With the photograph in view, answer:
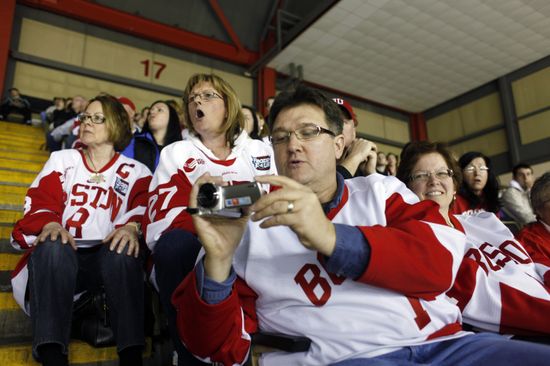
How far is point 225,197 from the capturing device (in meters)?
0.81

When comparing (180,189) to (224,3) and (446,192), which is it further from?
(224,3)

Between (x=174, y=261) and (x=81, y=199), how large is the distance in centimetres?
84

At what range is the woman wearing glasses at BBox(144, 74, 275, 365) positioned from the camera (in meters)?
1.31

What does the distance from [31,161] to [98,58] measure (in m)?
4.32

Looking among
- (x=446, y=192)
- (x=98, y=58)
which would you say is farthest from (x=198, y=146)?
(x=98, y=58)

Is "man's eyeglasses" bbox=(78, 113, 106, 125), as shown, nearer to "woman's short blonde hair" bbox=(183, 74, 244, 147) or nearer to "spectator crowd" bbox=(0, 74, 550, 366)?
"spectator crowd" bbox=(0, 74, 550, 366)

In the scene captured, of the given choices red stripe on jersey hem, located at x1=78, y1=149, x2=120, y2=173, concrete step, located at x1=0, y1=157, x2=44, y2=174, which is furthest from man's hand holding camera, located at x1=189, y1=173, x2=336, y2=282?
concrete step, located at x1=0, y1=157, x2=44, y2=174

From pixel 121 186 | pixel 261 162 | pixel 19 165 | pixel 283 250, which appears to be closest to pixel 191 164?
pixel 261 162

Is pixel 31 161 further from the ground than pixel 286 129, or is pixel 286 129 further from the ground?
pixel 31 161

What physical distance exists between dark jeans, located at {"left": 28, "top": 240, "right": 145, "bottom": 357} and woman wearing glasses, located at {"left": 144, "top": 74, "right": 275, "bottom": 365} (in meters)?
0.21

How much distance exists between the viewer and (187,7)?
327 inches

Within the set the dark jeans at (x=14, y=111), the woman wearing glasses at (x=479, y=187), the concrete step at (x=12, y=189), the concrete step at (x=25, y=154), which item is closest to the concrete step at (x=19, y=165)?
the concrete step at (x=25, y=154)

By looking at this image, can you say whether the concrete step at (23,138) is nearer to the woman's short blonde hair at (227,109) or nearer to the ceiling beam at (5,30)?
the ceiling beam at (5,30)

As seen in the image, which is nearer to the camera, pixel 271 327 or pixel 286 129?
pixel 271 327
